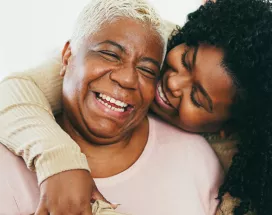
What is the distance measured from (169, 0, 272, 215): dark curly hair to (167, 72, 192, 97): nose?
126mm

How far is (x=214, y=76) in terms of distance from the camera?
1.31 meters

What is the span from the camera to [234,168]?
56.8 inches


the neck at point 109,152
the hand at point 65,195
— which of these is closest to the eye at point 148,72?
the neck at point 109,152

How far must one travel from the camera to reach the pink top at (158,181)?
3.77ft

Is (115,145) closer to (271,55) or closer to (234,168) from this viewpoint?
(234,168)

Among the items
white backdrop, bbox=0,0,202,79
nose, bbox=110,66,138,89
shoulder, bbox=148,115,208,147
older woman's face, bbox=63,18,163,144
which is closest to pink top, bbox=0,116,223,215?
shoulder, bbox=148,115,208,147

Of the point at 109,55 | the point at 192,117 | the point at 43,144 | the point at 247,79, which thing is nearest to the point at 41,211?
the point at 43,144

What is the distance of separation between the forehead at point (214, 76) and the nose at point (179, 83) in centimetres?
5

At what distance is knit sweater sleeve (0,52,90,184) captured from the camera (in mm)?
1037

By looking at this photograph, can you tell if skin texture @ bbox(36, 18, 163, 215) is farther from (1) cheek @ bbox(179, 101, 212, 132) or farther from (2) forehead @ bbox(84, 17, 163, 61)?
(1) cheek @ bbox(179, 101, 212, 132)

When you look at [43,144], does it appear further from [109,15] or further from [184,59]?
[184,59]

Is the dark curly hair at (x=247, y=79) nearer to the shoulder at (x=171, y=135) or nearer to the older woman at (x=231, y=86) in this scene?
the older woman at (x=231, y=86)

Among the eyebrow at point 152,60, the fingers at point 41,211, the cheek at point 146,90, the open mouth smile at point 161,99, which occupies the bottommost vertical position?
the fingers at point 41,211

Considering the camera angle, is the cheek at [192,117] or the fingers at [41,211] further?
the cheek at [192,117]
